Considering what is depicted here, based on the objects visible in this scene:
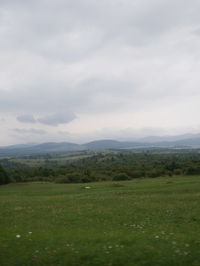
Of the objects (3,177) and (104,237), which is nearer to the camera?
(104,237)

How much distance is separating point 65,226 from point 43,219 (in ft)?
11.4

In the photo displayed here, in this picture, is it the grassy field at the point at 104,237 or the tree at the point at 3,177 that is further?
the tree at the point at 3,177

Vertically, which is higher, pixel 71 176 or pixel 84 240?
pixel 84 240

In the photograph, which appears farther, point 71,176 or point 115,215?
point 71,176

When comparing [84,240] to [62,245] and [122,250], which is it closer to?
[62,245]

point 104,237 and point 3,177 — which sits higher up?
point 104,237

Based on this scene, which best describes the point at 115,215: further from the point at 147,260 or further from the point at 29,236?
the point at 147,260

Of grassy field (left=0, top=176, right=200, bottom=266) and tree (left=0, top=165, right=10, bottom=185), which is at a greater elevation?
grassy field (left=0, top=176, right=200, bottom=266)

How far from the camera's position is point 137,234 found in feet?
43.4

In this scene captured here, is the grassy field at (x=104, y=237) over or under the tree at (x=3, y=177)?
over

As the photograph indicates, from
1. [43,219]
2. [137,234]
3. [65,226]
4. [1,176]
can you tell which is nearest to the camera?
[137,234]

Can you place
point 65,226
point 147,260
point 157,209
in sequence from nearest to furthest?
point 147,260 < point 65,226 < point 157,209

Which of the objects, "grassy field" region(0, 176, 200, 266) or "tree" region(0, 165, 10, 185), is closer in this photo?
"grassy field" region(0, 176, 200, 266)

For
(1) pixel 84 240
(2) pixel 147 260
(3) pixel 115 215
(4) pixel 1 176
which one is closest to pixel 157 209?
(3) pixel 115 215
